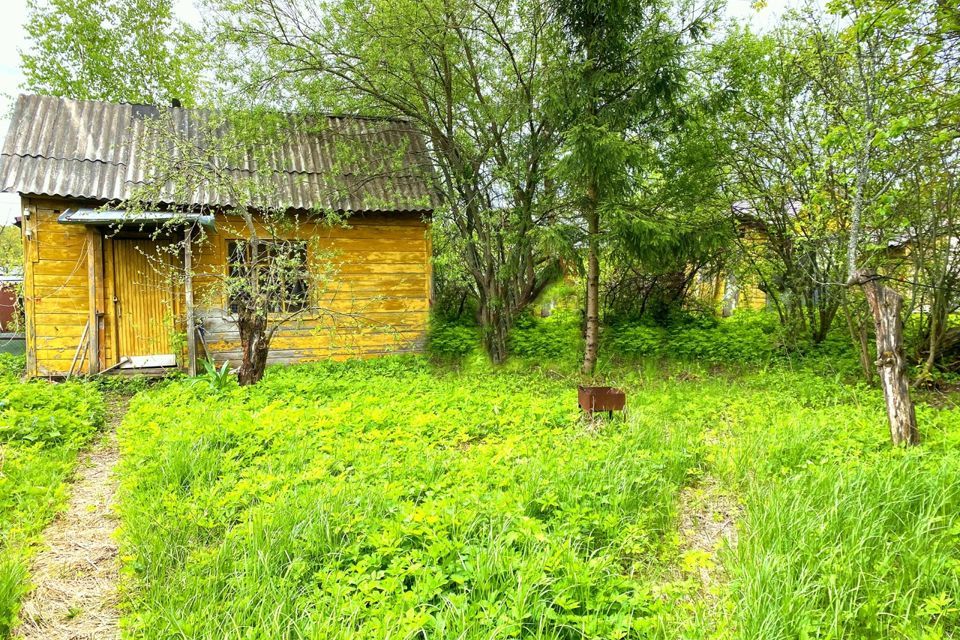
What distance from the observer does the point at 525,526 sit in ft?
9.75

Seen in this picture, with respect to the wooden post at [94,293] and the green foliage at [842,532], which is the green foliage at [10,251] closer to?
the wooden post at [94,293]

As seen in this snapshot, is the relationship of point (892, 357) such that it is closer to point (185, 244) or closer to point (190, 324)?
point (185, 244)

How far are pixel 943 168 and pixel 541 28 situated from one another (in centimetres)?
610

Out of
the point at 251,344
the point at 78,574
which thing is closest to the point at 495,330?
the point at 251,344

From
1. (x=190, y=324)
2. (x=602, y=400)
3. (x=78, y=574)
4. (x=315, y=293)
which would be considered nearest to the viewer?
(x=78, y=574)

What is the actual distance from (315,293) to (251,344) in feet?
6.74

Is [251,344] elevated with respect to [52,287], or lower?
lower

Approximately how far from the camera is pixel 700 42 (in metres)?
7.64

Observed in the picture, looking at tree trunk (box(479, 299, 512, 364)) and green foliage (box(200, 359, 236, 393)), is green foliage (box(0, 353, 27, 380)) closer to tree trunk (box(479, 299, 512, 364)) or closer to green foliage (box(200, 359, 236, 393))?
green foliage (box(200, 359, 236, 393))

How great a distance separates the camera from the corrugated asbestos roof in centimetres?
841

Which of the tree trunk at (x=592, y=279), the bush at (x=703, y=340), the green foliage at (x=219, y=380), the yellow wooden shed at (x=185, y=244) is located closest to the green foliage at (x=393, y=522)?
the green foliage at (x=219, y=380)

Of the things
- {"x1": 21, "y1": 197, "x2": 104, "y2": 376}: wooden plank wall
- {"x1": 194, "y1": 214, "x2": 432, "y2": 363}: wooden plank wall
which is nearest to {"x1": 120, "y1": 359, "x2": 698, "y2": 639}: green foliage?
{"x1": 194, "y1": 214, "x2": 432, "y2": 363}: wooden plank wall

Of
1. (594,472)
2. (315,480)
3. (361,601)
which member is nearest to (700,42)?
(594,472)

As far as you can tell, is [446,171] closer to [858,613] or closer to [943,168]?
[943,168]
